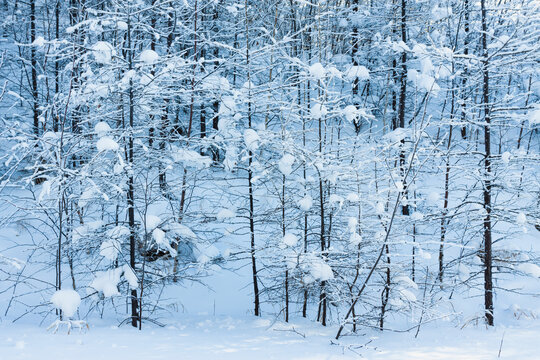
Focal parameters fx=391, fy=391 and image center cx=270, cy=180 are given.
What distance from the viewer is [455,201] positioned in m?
12.1

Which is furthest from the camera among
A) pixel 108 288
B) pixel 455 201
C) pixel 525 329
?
pixel 455 201

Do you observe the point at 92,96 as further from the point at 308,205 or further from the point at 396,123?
the point at 396,123

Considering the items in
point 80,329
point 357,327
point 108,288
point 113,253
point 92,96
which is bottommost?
point 357,327

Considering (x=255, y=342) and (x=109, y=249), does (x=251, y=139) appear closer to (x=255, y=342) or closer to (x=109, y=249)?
(x=109, y=249)

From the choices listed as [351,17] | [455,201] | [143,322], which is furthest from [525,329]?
[351,17]

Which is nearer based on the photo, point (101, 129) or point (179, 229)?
point (101, 129)

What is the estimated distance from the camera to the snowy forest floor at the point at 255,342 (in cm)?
495

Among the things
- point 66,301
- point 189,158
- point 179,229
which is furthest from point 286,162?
point 66,301

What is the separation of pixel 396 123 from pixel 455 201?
11.6 feet

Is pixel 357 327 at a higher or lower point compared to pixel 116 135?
lower

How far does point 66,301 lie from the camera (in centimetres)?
541

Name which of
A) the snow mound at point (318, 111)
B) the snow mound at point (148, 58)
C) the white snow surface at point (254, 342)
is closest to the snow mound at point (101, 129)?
the snow mound at point (148, 58)

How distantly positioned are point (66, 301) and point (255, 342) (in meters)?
2.83

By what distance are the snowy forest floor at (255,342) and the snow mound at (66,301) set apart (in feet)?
1.23
